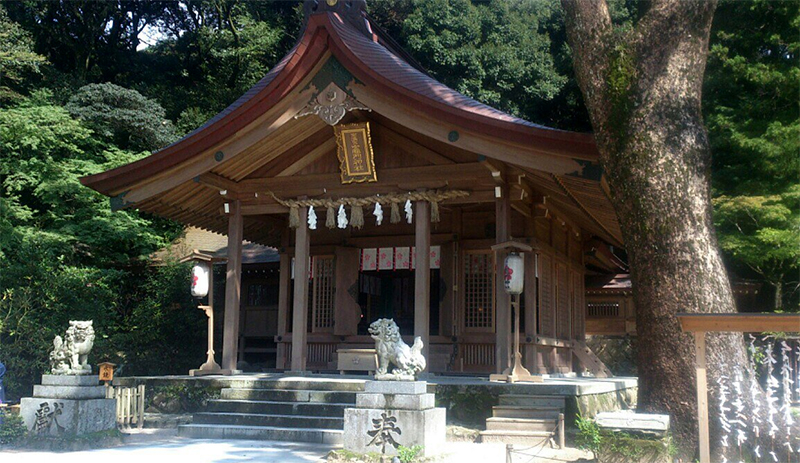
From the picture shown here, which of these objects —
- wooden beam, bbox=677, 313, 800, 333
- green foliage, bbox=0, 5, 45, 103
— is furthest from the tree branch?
green foliage, bbox=0, 5, 45, 103

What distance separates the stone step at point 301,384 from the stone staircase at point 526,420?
2109 millimetres

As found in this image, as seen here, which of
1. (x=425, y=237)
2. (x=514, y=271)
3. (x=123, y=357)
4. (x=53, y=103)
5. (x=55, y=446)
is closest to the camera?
(x=55, y=446)

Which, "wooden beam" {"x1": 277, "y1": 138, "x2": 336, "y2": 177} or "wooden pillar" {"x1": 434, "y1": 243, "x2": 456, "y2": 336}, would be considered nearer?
"wooden beam" {"x1": 277, "y1": 138, "x2": 336, "y2": 177}

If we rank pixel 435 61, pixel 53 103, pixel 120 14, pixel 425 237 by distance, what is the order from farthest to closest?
1. pixel 120 14
2. pixel 435 61
3. pixel 53 103
4. pixel 425 237

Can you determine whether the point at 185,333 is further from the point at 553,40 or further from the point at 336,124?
the point at 553,40

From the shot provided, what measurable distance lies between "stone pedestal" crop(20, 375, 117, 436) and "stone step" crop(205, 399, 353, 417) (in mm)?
1769

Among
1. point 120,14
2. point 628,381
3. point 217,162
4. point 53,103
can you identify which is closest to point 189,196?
point 217,162

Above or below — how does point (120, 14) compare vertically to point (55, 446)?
above

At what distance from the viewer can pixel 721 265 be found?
746cm

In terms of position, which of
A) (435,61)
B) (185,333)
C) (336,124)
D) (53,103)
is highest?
(435,61)

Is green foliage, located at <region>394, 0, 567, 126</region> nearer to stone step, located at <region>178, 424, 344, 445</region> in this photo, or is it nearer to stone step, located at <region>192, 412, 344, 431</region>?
stone step, located at <region>192, 412, 344, 431</region>

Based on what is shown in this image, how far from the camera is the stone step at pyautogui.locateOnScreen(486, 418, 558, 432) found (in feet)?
31.1

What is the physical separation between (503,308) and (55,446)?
6665 millimetres

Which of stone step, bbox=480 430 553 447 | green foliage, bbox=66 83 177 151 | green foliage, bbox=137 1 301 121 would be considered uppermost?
green foliage, bbox=137 1 301 121
